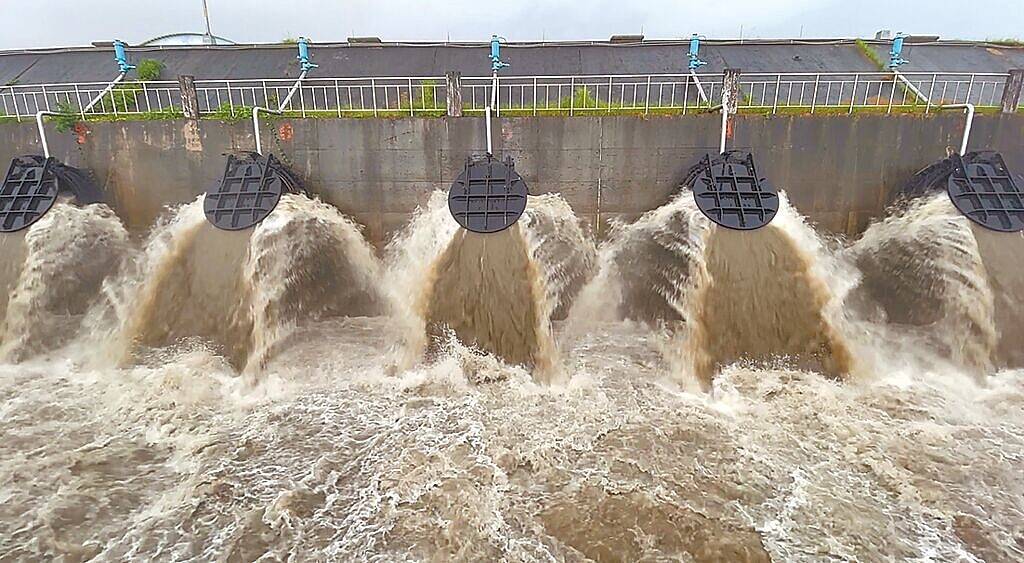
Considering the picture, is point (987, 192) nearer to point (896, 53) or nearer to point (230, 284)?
point (896, 53)

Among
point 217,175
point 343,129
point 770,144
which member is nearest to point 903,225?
point 770,144

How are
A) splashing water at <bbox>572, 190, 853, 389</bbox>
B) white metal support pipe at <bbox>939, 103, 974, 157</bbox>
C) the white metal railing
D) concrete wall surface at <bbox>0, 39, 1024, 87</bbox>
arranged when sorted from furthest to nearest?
concrete wall surface at <bbox>0, 39, 1024, 87</bbox> < the white metal railing < white metal support pipe at <bbox>939, 103, 974, 157</bbox> < splashing water at <bbox>572, 190, 853, 389</bbox>

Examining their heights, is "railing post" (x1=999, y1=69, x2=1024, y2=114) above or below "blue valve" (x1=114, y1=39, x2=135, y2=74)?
below

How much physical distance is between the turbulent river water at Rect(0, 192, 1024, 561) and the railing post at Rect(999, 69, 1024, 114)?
102 inches

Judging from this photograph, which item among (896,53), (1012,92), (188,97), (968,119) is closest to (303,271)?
(188,97)

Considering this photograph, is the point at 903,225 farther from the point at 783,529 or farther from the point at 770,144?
the point at 783,529

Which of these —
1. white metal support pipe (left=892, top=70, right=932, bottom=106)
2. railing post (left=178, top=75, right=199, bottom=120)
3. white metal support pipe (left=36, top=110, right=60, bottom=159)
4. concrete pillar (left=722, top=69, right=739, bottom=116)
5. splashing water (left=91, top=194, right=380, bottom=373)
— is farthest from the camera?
white metal support pipe (left=892, top=70, right=932, bottom=106)

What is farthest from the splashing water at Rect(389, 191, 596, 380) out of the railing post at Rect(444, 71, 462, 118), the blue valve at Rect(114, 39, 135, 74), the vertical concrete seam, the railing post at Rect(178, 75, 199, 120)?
the blue valve at Rect(114, 39, 135, 74)

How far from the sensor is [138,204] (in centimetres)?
1220

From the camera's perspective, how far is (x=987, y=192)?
10.7 m

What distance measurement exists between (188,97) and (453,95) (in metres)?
5.41

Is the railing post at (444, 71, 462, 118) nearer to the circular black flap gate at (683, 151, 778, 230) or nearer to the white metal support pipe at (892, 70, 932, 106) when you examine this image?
the circular black flap gate at (683, 151, 778, 230)

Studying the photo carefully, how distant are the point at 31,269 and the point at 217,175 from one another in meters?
3.82

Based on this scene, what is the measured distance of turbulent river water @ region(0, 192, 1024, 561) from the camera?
6801 millimetres
